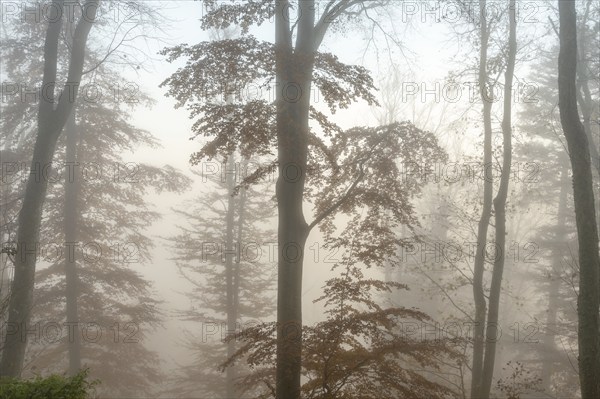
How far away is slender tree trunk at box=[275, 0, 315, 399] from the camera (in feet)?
20.5

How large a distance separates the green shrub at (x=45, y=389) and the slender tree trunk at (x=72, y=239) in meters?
10.9

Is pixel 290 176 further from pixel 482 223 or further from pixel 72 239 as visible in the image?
pixel 72 239

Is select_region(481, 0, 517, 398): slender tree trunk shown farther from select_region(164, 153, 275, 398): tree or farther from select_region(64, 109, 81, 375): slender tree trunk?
select_region(64, 109, 81, 375): slender tree trunk

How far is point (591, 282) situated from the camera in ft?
23.6

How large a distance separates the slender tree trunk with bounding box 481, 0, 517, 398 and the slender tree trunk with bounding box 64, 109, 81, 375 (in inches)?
500

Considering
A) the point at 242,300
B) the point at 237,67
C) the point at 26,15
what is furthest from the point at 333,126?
the point at 242,300

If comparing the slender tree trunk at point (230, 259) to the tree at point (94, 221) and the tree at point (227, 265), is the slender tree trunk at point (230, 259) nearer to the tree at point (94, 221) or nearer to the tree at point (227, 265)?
the tree at point (227, 265)

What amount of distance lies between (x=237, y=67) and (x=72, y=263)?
11674 millimetres

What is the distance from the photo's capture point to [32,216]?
8.33 metres

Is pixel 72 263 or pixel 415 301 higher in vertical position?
pixel 72 263

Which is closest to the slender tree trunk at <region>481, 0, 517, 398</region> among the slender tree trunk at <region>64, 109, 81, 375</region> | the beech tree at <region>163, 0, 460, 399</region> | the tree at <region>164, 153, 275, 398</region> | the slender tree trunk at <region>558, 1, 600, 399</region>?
the slender tree trunk at <region>558, 1, 600, 399</region>

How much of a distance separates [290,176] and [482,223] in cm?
670

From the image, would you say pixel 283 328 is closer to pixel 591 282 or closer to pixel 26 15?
pixel 591 282

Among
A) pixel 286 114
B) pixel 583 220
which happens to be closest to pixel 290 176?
pixel 286 114
